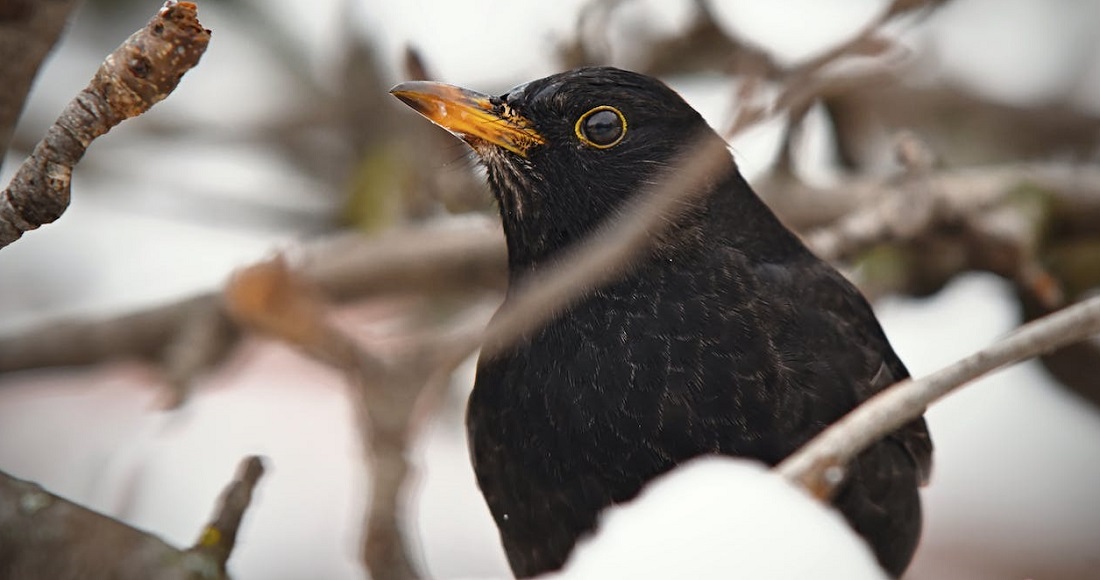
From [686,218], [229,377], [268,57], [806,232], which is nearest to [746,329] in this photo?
[686,218]

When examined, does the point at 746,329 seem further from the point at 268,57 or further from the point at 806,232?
the point at 268,57

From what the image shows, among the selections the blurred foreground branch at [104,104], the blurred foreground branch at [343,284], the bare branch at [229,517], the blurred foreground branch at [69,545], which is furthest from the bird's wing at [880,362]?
the blurred foreground branch at [343,284]

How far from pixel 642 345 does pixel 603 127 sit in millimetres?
664

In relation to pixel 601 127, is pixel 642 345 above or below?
below

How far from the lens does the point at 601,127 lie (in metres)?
3.61

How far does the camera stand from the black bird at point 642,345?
3188 mm

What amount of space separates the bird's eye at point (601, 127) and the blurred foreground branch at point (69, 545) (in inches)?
64.1

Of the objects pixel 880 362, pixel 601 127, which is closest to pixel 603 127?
pixel 601 127

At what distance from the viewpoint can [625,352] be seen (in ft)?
10.8

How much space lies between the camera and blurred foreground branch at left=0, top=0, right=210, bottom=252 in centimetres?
202

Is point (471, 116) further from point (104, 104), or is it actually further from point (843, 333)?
point (104, 104)

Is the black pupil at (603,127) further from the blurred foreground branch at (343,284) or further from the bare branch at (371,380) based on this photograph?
the blurred foreground branch at (343,284)

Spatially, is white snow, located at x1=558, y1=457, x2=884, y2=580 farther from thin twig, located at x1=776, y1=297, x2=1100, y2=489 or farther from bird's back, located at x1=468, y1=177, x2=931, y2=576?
bird's back, located at x1=468, y1=177, x2=931, y2=576

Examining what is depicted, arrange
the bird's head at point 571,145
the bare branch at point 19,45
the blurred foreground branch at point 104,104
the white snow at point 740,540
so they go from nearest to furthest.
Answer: the blurred foreground branch at point 104,104
the white snow at point 740,540
the bare branch at point 19,45
the bird's head at point 571,145
